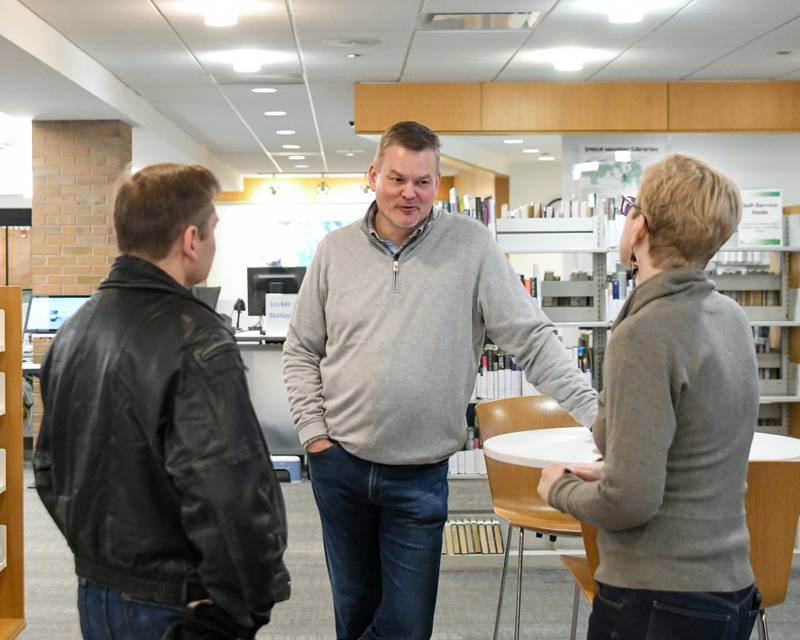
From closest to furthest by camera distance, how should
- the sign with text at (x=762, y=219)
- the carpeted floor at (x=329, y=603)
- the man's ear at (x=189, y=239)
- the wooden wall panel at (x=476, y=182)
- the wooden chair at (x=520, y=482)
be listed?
the man's ear at (x=189, y=239), the wooden chair at (x=520, y=482), the carpeted floor at (x=329, y=603), the sign with text at (x=762, y=219), the wooden wall panel at (x=476, y=182)

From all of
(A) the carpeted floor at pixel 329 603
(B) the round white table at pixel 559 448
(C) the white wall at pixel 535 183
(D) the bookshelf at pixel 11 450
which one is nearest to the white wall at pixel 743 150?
(C) the white wall at pixel 535 183

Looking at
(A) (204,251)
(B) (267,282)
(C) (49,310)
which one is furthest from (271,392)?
(A) (204,251)

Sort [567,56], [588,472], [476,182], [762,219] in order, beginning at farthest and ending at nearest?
[476,182] < [567,56] < [762,219] < [588,472]

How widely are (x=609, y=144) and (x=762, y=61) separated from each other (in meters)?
1.30

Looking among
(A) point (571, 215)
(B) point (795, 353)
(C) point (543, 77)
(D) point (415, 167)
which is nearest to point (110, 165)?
(C) point (543, 77)

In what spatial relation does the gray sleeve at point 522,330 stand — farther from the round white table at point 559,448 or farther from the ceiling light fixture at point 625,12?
the ceiling light fixture at point 625,12

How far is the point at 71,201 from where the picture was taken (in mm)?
8719

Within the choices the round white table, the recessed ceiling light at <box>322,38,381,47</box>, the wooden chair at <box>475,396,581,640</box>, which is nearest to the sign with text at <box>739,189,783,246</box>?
the recessed ceiling light at <box>322,38,381,47</box>

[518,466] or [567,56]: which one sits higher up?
[567,56]

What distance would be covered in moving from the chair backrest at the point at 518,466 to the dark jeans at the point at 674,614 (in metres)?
1.60

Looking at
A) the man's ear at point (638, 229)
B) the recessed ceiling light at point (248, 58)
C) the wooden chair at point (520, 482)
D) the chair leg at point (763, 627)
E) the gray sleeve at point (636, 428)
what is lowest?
the chair leg at point (763, 627)

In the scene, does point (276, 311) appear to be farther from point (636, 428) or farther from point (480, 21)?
point (636, 428)

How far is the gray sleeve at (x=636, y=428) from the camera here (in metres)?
1.61

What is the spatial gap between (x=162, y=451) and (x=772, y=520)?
159 cm
